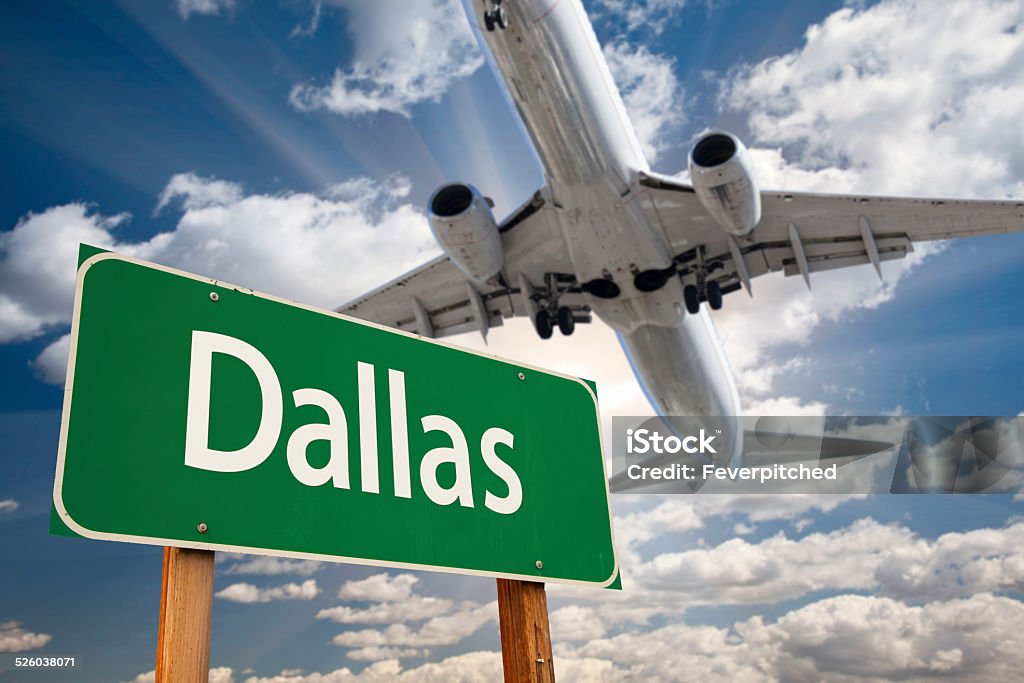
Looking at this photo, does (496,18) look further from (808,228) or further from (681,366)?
(681,366)

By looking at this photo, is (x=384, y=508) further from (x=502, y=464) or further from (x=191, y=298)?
(x=191, y=298)

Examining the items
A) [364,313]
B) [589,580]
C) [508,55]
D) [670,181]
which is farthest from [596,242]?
[589,580]

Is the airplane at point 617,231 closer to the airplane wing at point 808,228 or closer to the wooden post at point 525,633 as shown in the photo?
the airplane wing at point 808,228

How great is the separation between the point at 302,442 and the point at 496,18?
44.2ft

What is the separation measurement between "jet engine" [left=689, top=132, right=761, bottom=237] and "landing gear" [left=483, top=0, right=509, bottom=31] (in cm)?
400

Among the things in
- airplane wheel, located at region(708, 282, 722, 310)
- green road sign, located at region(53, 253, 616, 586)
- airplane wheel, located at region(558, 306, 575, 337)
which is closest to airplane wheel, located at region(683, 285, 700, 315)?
airplane wheel, located at region(708, 282, 722, 310)

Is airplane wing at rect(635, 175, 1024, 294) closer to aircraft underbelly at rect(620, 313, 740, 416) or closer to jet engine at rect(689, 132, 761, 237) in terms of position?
aircraft underbelly at rect(620, 313, 740, 416)

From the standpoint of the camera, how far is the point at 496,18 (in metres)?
14.0

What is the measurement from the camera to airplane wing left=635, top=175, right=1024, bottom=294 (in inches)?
690

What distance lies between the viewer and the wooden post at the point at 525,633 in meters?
1.80

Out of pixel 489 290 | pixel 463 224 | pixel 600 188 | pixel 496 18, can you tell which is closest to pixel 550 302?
pixel 489 290

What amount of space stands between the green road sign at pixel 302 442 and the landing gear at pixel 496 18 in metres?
13.0

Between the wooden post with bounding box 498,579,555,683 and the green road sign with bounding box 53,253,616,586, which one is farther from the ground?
the green road sign with bounding box 53,253,616,586

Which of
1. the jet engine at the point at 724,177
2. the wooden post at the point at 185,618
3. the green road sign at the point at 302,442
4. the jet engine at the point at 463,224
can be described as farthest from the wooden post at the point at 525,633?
the jet engine at the point at 463,224
